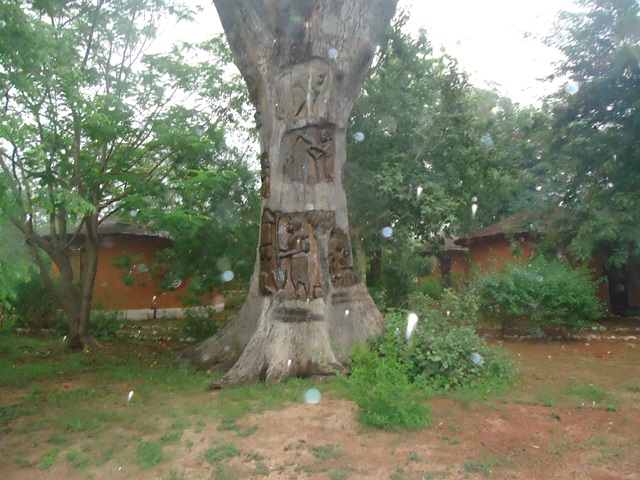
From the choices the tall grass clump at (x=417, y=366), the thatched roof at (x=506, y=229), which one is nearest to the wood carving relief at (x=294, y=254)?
the tall grass clump at (x=417, y=366)

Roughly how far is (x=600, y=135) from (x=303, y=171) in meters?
8.53

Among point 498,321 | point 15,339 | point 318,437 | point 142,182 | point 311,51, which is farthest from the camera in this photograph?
point 15,339

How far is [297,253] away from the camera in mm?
8148

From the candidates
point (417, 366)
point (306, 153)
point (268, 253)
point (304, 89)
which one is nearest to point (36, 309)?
point (268, 253)

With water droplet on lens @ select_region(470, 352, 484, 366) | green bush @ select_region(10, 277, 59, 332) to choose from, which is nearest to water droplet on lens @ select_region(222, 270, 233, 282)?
green bush @ select_region(10, 277, 59, 332)

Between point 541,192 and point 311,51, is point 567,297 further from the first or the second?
point 311,51

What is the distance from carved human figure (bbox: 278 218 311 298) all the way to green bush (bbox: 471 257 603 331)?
430 cm

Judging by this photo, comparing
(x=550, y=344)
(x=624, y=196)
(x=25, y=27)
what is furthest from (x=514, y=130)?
(x=25, y=27)

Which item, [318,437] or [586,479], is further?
[318,437]

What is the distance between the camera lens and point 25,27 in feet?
16.3

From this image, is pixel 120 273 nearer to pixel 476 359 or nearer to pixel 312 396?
pixel 312 396

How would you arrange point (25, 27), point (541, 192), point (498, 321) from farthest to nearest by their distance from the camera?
1. point (541, 192)
2. point (498, 321)
3. point (25, 27)

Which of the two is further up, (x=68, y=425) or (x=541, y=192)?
(x=541, y=192)

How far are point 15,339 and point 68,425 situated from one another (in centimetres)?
765
